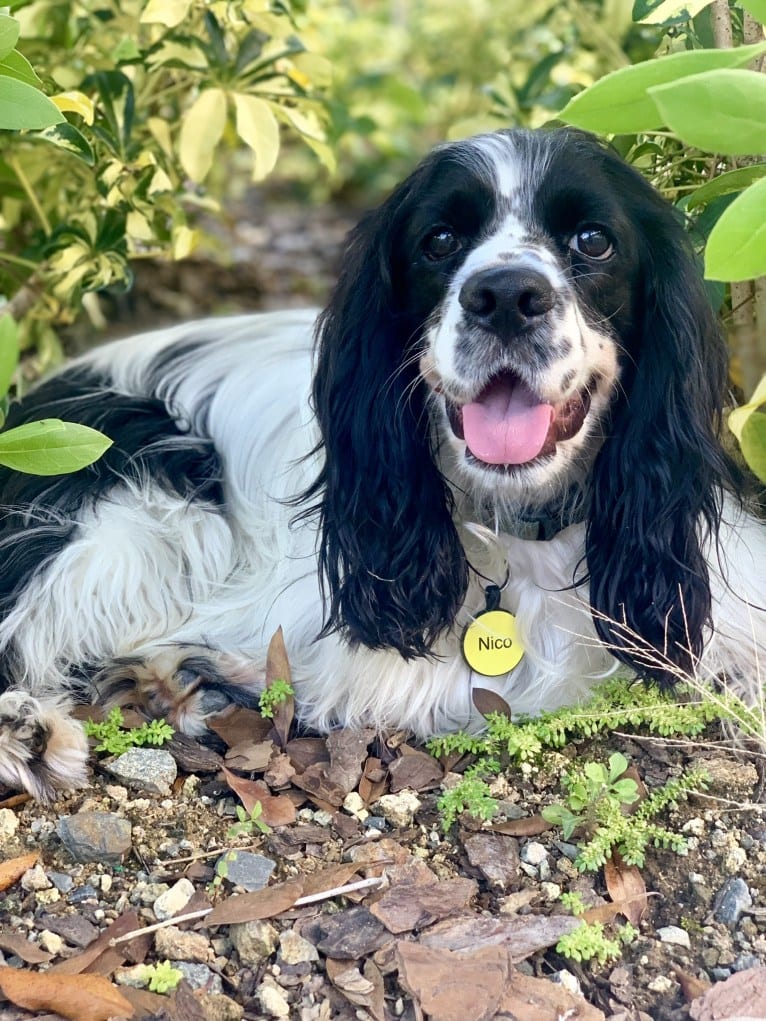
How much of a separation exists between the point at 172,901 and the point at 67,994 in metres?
0.31

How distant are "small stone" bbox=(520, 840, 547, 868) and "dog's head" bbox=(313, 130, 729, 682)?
58cm

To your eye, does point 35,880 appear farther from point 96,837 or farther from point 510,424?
point 510,424

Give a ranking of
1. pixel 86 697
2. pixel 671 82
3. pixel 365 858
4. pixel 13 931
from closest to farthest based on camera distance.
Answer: pixel 671 82 → pixel 13 931 → pixel 365 858 → pixel 86 697

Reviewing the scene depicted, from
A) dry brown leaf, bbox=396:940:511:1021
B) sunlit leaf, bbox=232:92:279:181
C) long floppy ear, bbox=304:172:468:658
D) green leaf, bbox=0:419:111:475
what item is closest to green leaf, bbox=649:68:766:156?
long floppy ear, bbox=304:172:468:658

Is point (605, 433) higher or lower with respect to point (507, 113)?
lower

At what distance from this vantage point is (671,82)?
1.93 meters

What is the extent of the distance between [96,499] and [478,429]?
121cm

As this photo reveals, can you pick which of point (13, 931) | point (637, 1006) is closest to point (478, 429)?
point (637, 1006)

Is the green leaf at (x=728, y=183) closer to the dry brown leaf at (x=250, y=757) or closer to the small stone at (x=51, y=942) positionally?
the dry brown leaf at (x=250, y=757)

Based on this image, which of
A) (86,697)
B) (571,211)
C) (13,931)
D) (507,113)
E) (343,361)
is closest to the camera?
(13,931)

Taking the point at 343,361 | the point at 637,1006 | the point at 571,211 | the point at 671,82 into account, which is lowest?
the point at 637,1006

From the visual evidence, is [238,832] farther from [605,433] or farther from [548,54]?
[548,54]

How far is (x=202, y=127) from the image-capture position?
12.3ft

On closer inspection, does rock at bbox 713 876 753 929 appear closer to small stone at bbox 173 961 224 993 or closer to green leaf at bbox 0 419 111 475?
small stone at bbox 173 961 224 993
